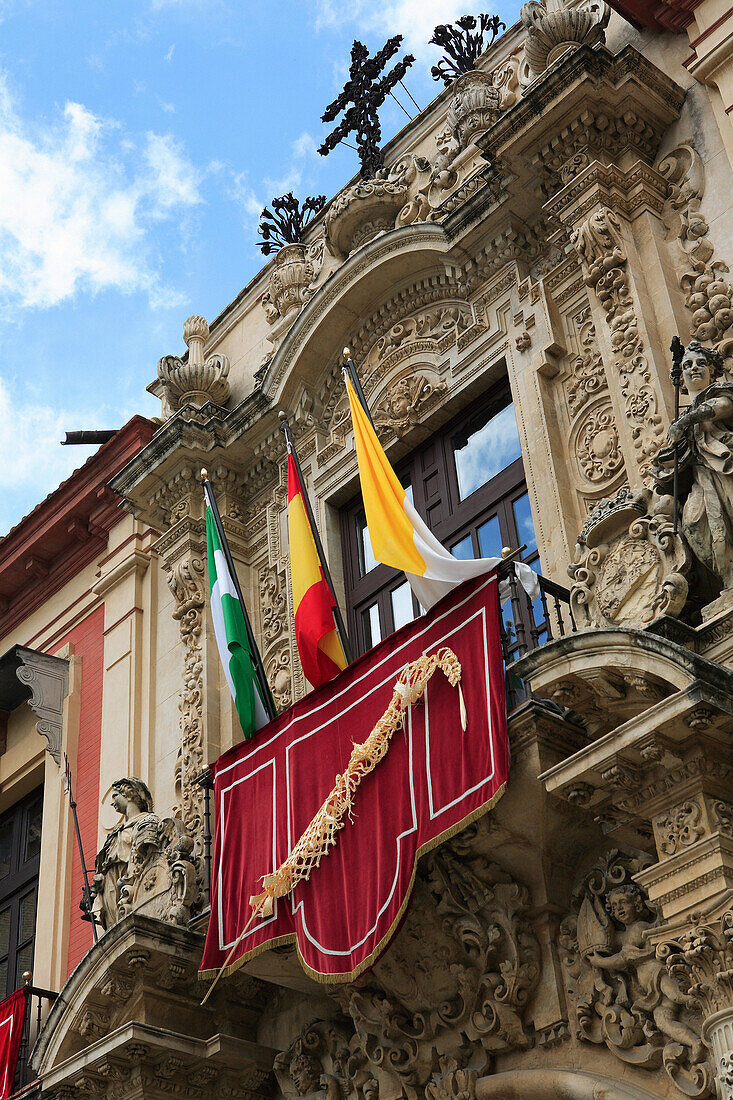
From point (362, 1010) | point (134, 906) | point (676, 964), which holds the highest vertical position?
point (134, 906)

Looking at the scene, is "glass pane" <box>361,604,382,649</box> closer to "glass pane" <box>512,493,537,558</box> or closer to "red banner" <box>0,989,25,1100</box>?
"glass pane" <box>512,493,537,558</box>

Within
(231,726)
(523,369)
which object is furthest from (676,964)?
(231,726)

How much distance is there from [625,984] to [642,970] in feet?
0.59

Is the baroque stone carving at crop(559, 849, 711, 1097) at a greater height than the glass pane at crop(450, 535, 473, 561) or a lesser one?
lesser

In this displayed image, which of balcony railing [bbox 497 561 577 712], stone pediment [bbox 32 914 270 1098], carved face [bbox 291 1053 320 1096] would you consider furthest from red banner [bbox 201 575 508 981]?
carved face [bbox 291 1053 320 1096]

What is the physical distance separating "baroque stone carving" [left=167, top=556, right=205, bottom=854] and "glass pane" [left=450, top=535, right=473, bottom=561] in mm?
2781

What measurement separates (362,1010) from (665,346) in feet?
15.7

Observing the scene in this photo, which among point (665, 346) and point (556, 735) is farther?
point (665, 346)

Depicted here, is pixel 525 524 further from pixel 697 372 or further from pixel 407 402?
pixel 697 372

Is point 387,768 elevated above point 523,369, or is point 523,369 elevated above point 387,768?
point 523,369

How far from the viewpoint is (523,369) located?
35.2 ft

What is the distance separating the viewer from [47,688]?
1465 cm

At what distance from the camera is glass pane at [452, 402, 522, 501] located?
36.4 ft

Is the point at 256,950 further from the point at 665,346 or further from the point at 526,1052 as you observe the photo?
the point at 665,346
